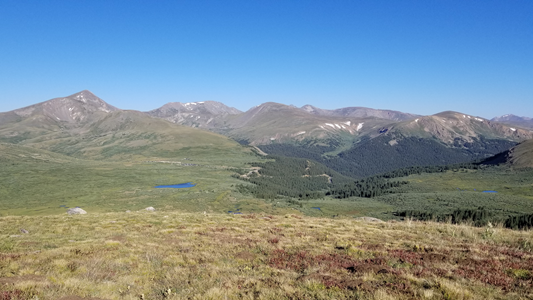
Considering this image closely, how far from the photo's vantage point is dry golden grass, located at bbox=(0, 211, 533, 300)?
506 inches

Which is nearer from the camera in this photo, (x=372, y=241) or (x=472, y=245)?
(x=472, y=245)

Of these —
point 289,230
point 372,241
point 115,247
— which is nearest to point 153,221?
point 115,247

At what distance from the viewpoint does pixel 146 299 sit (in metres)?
13.2

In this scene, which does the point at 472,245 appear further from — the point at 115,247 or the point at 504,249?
the point at 115,247

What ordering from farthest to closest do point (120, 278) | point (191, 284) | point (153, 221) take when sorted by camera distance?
point (153, 221), point (120, 278), point (191, 284)

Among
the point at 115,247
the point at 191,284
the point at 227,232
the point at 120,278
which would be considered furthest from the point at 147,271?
the point at 227,232

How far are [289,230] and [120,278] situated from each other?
18.2m

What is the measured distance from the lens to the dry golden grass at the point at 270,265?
1286cm

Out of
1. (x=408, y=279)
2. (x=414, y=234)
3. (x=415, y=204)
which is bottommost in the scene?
(x=415, y=204)

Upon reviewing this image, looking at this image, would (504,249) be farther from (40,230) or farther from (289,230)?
(40,230)

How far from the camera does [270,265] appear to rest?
18047 mm

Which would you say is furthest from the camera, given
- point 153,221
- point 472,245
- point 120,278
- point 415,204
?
point 415,204

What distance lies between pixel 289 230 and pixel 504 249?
58.8 feet

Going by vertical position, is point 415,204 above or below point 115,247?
below
